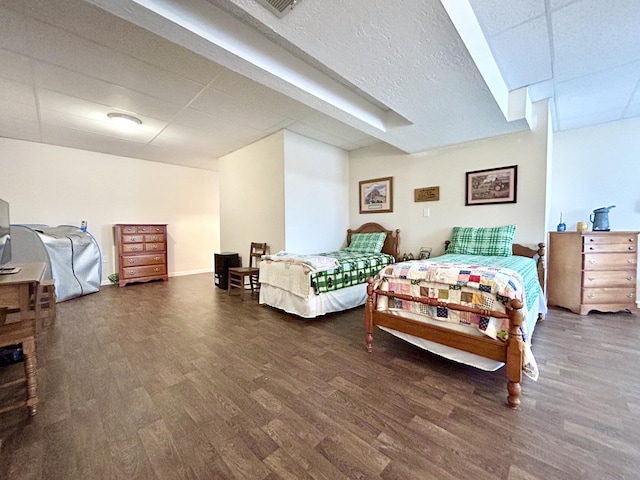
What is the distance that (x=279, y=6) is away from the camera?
1435 millimetres

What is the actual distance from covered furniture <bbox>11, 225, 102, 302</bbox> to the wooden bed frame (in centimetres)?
412

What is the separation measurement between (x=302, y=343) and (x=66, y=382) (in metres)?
1.70

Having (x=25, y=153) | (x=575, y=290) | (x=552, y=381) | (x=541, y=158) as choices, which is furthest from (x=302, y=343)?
(x=25, y=153)

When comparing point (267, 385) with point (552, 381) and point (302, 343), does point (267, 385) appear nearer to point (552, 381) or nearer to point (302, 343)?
point (302, 343)

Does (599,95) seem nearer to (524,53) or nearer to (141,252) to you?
(524,53)

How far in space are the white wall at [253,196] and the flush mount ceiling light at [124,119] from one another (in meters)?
1.61

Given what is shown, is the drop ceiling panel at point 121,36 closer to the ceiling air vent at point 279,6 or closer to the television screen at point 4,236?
the ceiling air vent at point 279,6

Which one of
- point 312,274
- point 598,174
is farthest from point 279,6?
point 598,174

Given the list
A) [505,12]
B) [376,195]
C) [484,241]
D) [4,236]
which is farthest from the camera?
[376,195]

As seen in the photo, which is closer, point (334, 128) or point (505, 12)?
point (505, 12)

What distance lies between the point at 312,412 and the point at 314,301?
148cm

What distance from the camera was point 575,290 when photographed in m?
3.18

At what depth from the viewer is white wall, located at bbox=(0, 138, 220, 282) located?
14.1 ft

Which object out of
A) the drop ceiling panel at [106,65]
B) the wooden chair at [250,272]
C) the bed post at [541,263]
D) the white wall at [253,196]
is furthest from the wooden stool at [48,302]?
the bed post at [541,263]
